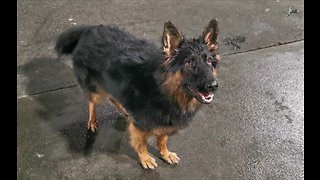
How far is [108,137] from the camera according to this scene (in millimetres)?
5266

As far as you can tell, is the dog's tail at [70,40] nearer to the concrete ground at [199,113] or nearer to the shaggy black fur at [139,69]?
the shaggy black fur at [139,69]

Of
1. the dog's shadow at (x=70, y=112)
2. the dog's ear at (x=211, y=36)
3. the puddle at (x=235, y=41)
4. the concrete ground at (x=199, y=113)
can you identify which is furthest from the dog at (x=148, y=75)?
the puddle at (x=235, y=41)

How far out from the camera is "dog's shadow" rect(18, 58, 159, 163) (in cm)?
515

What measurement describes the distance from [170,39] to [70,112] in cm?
238

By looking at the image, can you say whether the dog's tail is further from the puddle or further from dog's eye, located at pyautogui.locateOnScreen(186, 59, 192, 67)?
the puddle

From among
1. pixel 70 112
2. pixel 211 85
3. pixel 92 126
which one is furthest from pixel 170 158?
pixel 70 112

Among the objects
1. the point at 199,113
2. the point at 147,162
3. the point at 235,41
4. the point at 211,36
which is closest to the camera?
the point at 211,36

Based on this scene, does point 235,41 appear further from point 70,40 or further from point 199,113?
point 70,40

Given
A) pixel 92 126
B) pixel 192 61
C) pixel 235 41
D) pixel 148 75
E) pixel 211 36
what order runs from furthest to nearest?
1. pixel 235 41
2. pixel 92 126
3. pixel 148 75
4. pixel 211 36
5. pixel 192 61

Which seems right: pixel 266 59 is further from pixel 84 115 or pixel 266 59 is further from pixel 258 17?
pixel 84 115

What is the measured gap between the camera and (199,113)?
18.2ft

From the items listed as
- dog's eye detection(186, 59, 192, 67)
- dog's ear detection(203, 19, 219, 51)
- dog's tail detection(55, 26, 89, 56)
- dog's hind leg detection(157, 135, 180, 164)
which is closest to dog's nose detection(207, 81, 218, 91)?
dog's eye detection(186, 59, 192, 67)

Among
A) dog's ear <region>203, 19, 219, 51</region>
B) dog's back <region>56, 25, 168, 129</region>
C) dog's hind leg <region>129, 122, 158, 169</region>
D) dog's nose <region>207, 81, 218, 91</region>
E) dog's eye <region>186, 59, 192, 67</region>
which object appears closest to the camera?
dog's nose <region>207, 81, 218, 91</region>
